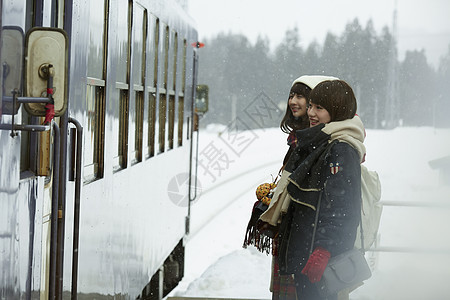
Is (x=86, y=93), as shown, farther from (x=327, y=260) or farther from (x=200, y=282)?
(x=200, y=282)

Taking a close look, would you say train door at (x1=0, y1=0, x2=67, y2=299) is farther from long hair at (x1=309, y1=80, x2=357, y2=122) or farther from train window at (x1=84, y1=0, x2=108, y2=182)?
long hair at (x1=309, y1=80, x2=357, y2=122)

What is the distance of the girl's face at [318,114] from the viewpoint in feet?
13.0

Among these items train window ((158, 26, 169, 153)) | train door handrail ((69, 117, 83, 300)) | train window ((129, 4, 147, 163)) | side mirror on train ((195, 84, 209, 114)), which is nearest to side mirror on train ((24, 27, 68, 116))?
train door handrail ((69, 117, 83, 300))

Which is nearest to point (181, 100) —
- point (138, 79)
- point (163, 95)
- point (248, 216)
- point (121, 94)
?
point (163, 95)

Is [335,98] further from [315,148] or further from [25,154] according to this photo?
[25,154]

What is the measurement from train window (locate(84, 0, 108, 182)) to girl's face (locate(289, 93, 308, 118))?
102 cm

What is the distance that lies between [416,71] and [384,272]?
203 ft

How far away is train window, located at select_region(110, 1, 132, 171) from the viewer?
4.62 metres

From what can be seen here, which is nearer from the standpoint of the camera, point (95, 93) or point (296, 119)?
point (95, 93)

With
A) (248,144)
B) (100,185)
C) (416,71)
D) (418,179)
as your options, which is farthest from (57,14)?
(416,71)

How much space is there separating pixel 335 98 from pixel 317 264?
0.82 meters

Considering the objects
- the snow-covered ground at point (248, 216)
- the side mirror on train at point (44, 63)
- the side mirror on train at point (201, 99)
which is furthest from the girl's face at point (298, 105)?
the side mirror on train at point (201, 99)

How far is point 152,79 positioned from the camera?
20.4 ft

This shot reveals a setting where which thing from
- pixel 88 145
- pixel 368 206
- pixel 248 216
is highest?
pixel 88 145
